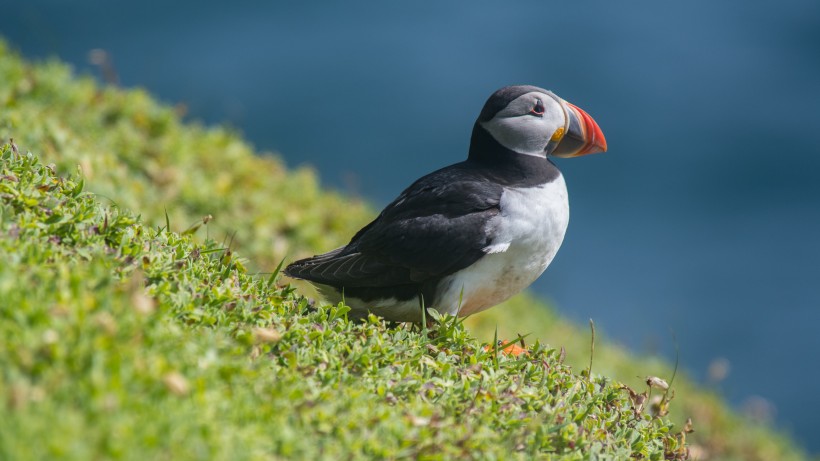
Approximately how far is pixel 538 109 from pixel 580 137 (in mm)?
321

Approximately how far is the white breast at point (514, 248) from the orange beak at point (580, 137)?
440mm

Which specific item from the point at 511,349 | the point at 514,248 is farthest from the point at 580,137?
the point at 511,349

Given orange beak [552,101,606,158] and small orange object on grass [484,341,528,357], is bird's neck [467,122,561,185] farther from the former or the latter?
small orange object on grass [484,341,528,357]

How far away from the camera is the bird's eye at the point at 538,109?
532cm

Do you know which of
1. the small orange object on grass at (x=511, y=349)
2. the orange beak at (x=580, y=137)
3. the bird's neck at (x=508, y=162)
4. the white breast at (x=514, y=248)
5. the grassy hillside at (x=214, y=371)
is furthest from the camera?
the orange beak at (x=580, y=137)

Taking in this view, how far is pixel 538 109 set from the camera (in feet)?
17.5

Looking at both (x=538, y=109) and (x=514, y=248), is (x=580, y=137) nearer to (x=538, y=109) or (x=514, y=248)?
(x=538, y=109)

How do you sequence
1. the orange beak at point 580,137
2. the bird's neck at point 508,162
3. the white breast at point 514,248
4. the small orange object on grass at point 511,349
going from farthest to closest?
the orange beak at point 580,137
the bird's neck at point 508,162
the white breast at point 514,248
the small orange object on grass at point 511,349

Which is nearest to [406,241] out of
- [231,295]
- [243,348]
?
[231,295]

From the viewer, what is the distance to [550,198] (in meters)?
5.11

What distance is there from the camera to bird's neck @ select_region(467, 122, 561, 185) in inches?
206

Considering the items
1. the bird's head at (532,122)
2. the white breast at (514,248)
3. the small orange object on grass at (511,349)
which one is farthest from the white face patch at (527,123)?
the small orange object on grass at (511,349)

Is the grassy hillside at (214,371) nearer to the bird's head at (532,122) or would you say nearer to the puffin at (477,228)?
the puffin at (477,228)

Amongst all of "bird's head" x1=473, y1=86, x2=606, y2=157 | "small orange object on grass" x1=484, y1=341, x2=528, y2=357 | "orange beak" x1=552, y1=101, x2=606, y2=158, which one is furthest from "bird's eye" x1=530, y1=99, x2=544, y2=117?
"small orange object on grass" x1=484, y1=341, x2=528, y2=357
